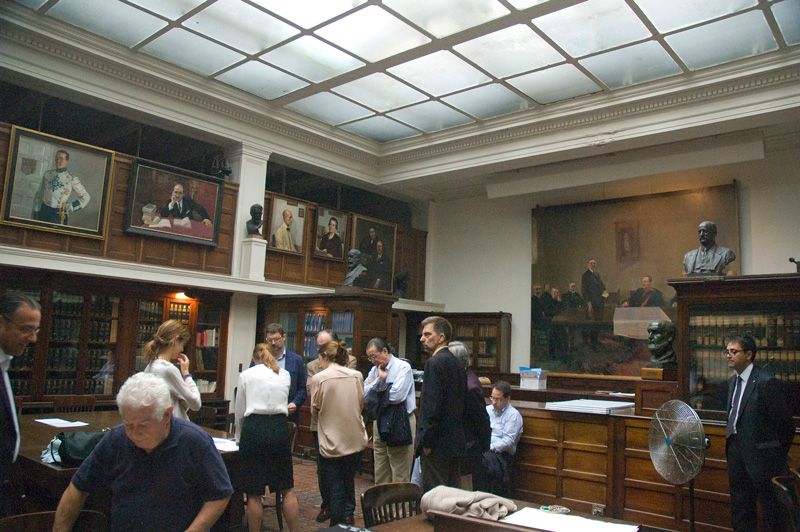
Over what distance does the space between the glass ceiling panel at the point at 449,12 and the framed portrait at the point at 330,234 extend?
4869 mm

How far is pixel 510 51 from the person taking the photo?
8.65 m

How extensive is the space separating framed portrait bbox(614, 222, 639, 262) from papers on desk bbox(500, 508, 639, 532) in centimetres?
933

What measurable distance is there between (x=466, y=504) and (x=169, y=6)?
7617mm

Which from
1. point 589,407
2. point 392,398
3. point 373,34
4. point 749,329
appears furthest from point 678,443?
point 373,34

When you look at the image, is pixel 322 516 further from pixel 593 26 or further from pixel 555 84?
pixel 555 84

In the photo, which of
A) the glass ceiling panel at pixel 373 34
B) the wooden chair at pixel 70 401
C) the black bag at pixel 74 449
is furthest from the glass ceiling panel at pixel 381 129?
the black bag at pixel 74 449

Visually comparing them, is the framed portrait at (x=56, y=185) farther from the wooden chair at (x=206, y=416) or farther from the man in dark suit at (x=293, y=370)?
the man in dark suit at (x=293, y=370)

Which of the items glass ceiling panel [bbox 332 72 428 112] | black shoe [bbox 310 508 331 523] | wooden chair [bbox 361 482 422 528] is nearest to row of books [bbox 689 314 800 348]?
wooden chair [bbox 361 482 422 528]

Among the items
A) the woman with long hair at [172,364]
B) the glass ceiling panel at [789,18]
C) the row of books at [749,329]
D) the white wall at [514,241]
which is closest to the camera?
the woman with long hair at [172,364]

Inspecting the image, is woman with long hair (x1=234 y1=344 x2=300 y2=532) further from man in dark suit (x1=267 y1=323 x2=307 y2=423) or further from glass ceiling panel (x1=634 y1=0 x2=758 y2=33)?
glass ceiling panel (x1=634 y1=0 x2=758 y2=33)

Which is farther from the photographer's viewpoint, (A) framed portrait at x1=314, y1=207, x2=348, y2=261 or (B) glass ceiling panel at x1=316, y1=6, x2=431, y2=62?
(A) framed portrait at x1=314, y1=207, x2=348, y2=261

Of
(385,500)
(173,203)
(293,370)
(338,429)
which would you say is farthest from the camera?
(173,203)

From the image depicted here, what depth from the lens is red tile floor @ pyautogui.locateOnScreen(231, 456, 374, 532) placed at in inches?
218

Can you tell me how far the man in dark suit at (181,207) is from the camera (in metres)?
9.70
